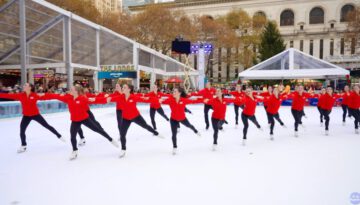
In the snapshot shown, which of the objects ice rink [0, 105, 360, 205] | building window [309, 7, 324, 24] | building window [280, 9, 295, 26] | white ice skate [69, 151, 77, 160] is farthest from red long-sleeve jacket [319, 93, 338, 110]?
building window [309, 7, 324, 24]

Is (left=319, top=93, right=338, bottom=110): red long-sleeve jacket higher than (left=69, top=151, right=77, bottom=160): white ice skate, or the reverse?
(left=319, top=93, right=338, bottom=110): red long-sleeve jacket

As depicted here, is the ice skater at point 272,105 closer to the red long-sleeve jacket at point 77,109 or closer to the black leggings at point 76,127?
the black leggings at point 76,127

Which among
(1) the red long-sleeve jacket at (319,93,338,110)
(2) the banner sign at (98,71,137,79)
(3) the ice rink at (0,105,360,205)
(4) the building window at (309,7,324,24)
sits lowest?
(3) the ice rink at (0,105,360,205)

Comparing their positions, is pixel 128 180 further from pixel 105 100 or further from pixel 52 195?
pixel 105 100

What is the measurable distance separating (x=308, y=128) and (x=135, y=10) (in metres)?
66.1

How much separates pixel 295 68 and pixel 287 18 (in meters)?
51.7

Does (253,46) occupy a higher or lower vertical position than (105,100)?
higher

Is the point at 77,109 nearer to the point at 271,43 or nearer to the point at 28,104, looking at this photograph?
the point at 28,104

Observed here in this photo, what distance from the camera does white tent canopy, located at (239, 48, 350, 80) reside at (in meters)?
19.2

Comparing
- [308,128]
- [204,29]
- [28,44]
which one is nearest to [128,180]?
[308,128]

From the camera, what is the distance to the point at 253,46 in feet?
166

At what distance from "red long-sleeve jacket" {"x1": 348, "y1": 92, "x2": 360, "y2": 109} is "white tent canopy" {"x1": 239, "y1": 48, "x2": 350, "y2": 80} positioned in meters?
11.5

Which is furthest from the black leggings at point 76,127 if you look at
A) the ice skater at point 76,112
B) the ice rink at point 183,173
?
the ice rink at point 183,173

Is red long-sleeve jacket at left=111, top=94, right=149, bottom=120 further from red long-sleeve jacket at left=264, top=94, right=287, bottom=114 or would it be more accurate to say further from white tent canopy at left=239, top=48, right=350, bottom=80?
white tent canopy at left=239, top=48, right=350, bottom=80
